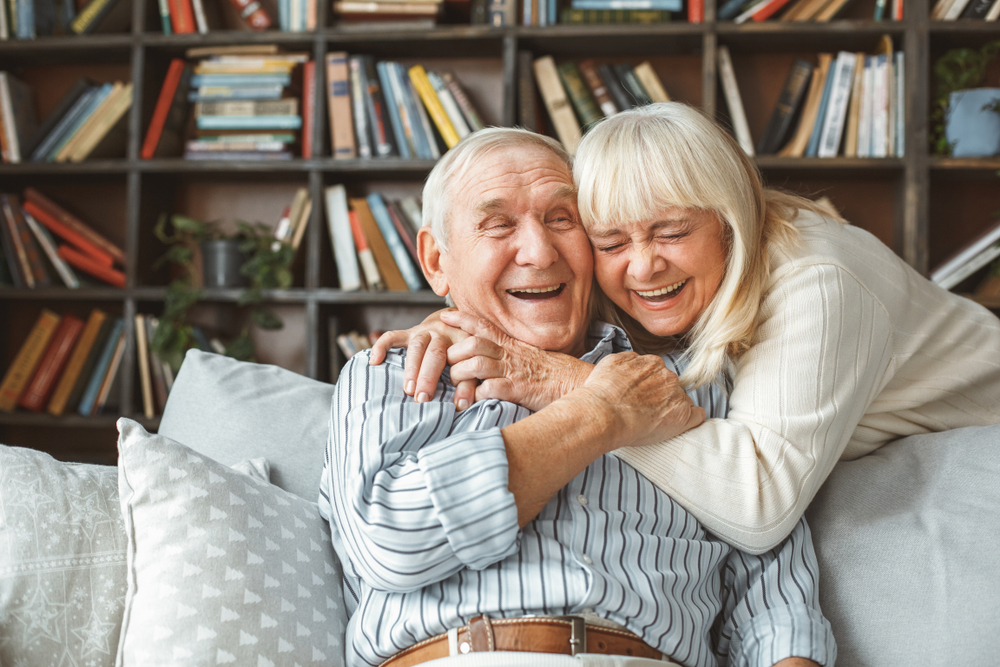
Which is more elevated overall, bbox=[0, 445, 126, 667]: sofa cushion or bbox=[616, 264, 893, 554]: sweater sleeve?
bbox=[616, 264, 893, 554]: sweater sleeve

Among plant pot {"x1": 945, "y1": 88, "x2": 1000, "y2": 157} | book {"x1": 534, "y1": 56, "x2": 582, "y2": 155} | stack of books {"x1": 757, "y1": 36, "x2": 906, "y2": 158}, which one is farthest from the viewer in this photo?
book {"x1": 534, "y1": 56, "x2": 582, "y2": 155}

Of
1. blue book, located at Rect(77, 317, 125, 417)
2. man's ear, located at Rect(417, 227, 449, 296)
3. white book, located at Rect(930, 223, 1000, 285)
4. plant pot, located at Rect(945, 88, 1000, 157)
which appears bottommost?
blue book, located at Rect(77, 317, 125, 417)

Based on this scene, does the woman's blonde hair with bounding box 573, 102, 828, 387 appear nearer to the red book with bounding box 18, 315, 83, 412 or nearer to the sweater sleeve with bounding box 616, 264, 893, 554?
the sweater sleeve with bounding box 616, 264, 893, 554

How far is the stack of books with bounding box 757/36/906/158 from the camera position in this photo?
252cm

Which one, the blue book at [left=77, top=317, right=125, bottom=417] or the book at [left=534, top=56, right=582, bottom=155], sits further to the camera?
the blue book at [left=77, top=317, right=125, bottom=417]

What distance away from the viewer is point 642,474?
116 centimetres

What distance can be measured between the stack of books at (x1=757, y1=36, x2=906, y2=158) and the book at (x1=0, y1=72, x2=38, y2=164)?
115 inches

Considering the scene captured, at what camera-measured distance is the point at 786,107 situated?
102 inches

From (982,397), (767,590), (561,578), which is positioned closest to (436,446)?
(561,578)

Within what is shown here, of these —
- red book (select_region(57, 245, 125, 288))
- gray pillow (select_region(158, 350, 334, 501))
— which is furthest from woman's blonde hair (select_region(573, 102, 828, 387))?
red book (select_region(57, 245, 125, 288))

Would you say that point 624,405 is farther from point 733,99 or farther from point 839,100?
point 839,100

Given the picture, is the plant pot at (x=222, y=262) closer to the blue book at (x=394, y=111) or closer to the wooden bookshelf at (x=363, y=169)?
the wooden bookshelf at (x=363, y=169)

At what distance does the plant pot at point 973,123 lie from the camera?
241cm

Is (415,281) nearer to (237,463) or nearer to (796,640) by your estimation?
(237,463)
